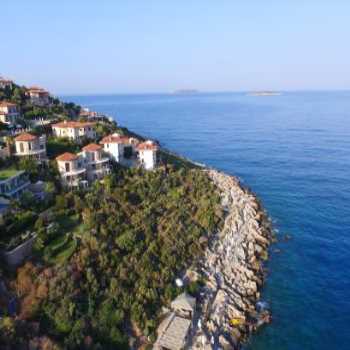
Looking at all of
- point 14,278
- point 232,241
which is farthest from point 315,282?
point 14,278

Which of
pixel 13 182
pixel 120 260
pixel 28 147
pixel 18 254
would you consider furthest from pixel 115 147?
pixel 18 254

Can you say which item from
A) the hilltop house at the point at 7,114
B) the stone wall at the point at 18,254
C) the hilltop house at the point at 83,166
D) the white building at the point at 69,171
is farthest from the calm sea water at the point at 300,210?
the hilltop house at the point at 7,114

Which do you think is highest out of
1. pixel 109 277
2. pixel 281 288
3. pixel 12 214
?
pixel 12 214

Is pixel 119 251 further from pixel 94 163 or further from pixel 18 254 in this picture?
pixel 94 163

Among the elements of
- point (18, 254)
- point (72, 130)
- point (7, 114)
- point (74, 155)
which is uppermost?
point (7, 114)

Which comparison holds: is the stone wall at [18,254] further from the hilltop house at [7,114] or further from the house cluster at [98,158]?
the hilltop house at [7,114]

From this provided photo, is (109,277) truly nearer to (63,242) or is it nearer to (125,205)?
(63,242)
